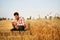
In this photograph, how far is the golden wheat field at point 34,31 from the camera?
74.5 inches

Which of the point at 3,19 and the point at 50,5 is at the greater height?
the point at 50,5

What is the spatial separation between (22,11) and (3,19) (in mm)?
345

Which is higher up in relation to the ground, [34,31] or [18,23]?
[18,23]

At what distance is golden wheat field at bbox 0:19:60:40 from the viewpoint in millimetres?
1893

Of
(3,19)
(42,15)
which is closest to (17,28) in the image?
(3,19)

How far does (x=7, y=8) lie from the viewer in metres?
1.97

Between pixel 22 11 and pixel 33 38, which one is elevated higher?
pixel 22 11

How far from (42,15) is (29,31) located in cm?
34

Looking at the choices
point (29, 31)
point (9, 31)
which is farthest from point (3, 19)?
point (29, 31)

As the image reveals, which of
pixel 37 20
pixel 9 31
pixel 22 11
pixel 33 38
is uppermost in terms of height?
pixel 22 11

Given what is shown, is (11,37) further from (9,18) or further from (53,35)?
(53,35)

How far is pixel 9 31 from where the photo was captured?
1.91 metres

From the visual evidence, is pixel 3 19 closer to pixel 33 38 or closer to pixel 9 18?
pixel 9 18

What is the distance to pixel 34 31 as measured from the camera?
6.24 feet
